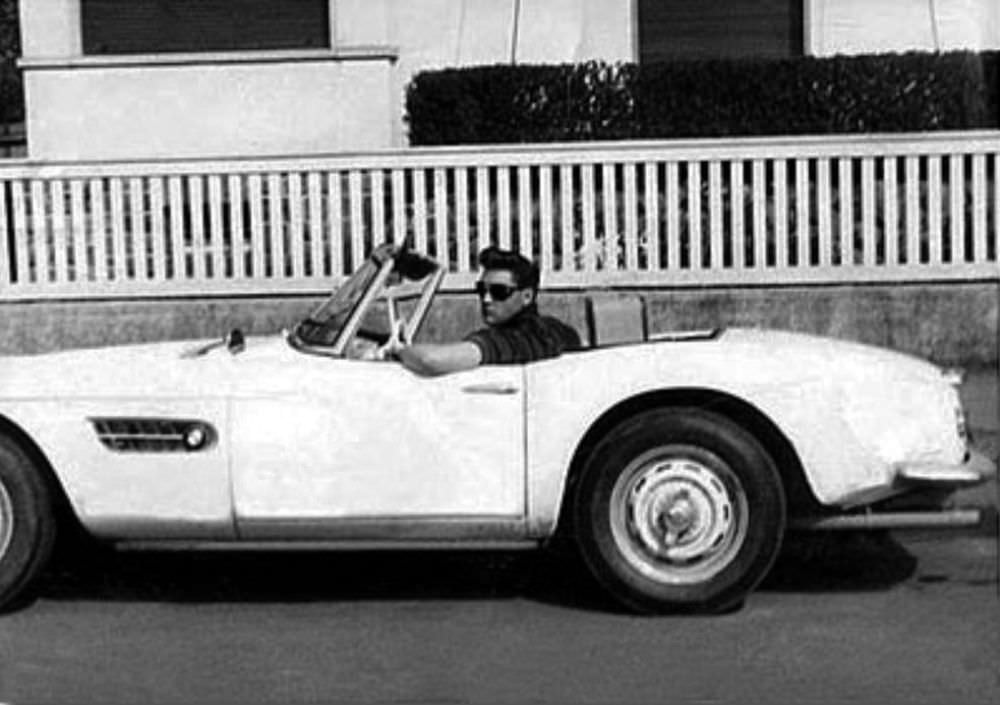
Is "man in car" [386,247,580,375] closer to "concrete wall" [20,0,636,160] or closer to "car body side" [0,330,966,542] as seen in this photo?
"car body side" [0,330,966,542]

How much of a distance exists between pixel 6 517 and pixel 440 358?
4.46 feet

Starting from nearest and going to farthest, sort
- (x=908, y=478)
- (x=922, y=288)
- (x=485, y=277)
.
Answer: (x=908, y=478) → (x=485, y=277) → (x=922, y=288)

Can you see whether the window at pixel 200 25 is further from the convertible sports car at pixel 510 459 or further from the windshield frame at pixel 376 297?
the convertible sports car at pixel 510 459

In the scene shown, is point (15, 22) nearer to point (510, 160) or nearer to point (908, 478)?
point (510, 160)

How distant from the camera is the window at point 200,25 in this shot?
13875mm

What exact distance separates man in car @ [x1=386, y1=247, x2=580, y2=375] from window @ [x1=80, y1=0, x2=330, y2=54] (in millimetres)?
6328

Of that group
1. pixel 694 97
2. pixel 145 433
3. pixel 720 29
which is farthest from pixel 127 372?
pixel 720 29

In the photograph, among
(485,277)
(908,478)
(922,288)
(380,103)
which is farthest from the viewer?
(380,103)

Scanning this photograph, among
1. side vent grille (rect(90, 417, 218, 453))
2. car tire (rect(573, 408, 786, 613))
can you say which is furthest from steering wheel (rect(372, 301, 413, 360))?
car tire (rect(573, 408, 786, 613))

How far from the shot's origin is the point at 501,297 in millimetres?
7766

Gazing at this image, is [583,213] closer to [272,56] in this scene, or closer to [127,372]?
[272,56]

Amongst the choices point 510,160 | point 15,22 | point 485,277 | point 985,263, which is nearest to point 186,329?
point 510,160

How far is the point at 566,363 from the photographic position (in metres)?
7.37

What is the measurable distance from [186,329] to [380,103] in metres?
2.23
